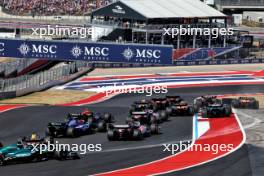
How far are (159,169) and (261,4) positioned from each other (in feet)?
271

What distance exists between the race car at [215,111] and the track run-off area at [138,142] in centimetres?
43

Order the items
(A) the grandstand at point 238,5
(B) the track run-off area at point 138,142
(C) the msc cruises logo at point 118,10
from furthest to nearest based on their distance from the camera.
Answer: (A) the grandstand at point 238,5, (C) the msc cruises logo at point 118,10, (B) the track run-off area at point 138,142

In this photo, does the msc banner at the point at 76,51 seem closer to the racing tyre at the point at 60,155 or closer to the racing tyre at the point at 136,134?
the racing tyre at the point at 136,134

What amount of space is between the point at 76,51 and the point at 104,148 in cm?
1732

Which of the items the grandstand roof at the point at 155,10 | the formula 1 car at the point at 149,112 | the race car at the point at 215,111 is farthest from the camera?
the grandstand roof at the point at 155,10

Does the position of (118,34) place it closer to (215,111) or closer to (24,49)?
(24,49)

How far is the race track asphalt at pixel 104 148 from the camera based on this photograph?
24922 millimetres

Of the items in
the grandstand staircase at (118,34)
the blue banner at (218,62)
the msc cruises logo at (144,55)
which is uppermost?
the grandstand staircase at (118,34)

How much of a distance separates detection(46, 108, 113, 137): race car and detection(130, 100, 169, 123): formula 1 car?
2.07 m

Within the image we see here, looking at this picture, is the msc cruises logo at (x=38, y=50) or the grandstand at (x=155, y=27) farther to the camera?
the grandstand at (x=155, y=27)

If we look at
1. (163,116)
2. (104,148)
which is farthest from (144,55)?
(104,148)

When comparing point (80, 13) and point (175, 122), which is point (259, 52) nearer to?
point (80, 13)

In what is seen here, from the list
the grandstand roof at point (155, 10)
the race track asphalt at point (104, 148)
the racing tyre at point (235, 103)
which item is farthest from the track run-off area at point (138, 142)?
the grandstand roof at point (155, 10)

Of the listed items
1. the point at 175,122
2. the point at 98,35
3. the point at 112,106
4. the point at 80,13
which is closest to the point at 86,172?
the point at 175,122
